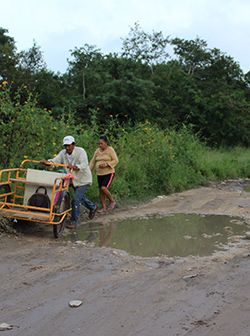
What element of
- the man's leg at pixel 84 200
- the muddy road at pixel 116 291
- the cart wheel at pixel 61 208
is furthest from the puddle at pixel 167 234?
the man's leg at pixel 84 200

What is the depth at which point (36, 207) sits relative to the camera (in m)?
7.37

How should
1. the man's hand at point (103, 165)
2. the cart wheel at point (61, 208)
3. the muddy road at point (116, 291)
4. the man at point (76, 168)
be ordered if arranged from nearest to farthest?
the muddy road at point (116, 291)
the cart wheel at point (61, 208)
the man at point (76, 168)
the man's hand at point (103, 165)

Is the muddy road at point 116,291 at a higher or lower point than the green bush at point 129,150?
lower

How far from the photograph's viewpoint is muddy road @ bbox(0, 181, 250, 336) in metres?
4.14

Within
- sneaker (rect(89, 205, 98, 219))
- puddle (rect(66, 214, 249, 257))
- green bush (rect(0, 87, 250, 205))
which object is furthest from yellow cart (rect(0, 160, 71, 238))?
green bush (rect(0, 87, 250, 205))

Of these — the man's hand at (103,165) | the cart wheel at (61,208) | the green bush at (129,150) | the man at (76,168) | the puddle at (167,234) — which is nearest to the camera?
the puddle at (167,234)

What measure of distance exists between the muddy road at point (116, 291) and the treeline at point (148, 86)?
12778 millimetres

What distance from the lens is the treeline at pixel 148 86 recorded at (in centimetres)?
2284

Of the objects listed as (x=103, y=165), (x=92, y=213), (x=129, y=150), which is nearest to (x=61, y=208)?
(x=92, y=213)

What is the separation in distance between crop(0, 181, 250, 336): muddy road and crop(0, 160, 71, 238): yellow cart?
35 cm

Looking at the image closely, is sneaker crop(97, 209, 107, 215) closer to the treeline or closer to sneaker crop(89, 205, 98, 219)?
sneaker crop(89, 205, 98, 219)

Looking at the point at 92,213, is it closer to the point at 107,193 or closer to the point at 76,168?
the point at 107,193

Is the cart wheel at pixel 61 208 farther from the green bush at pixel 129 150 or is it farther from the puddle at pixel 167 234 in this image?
the green bush at pixel 129 150

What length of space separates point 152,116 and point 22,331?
72.9ft
